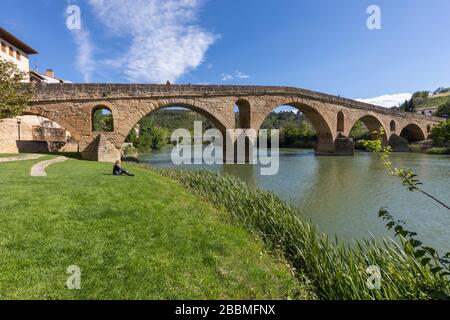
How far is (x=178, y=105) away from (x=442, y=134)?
33409 millimetres

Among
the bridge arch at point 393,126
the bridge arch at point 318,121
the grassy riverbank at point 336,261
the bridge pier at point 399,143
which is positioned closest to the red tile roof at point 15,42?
the bridge arch at point 318,121

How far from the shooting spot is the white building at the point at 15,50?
2562cm

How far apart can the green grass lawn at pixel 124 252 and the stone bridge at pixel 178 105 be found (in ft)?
40.7

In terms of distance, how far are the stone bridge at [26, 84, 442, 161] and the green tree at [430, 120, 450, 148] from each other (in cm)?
847

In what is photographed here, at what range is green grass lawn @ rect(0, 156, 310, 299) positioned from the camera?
299 cm

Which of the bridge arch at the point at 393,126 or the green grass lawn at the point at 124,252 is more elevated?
the bridge arch at the point at 393,126

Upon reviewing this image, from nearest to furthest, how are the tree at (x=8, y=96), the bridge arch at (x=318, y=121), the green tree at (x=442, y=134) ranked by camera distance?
the tree at (x=8, y=96) < the bridge arch at (x=318, y=121) < the green tree at (x=442, y=134)

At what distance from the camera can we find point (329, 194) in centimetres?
1091

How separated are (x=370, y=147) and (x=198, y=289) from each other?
2.89 m

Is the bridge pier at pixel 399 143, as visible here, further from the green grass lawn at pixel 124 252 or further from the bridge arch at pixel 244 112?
the green grass lawn at pixel 124 252

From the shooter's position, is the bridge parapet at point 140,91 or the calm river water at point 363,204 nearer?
the calm river water at point 363,204

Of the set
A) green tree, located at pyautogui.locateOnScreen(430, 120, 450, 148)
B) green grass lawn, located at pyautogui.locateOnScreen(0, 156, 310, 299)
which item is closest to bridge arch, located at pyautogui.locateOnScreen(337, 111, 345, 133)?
green tree, located at pyautogui.locateOnScreen(430, 120, 450, 148)

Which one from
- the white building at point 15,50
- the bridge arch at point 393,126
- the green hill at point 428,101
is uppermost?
the green hill at point 428,101
